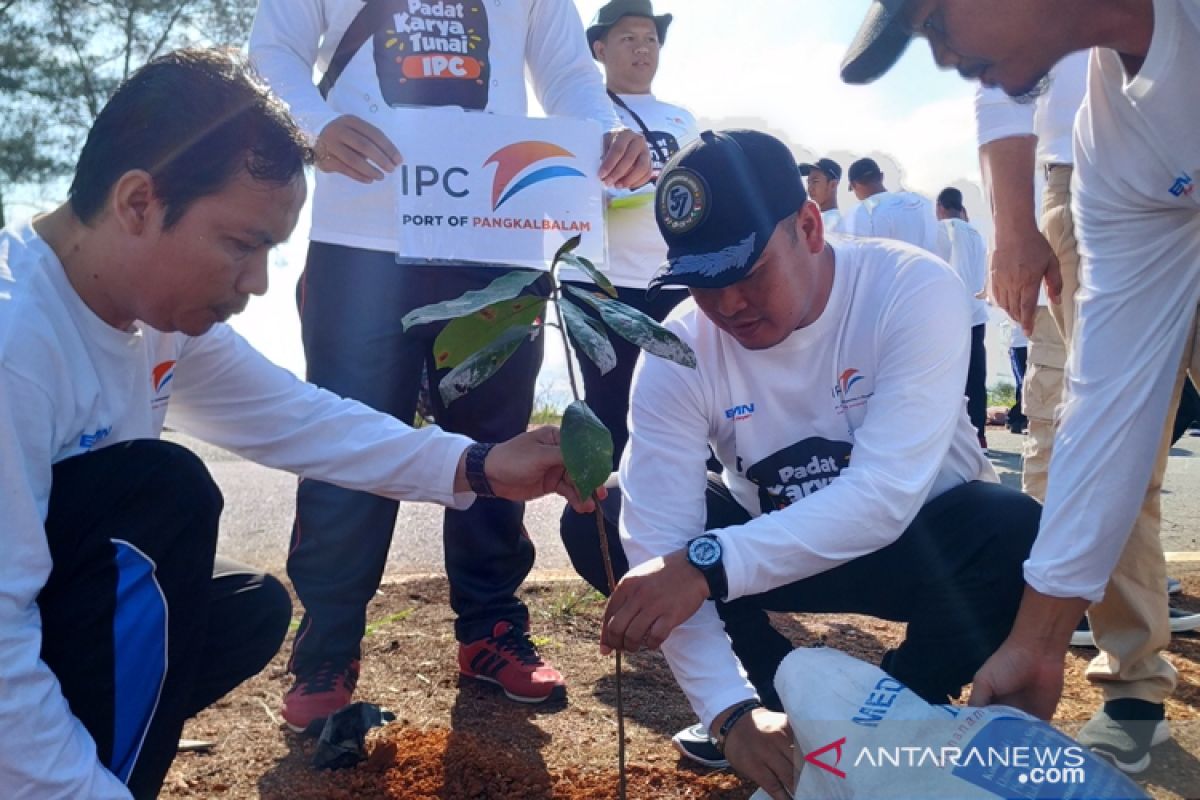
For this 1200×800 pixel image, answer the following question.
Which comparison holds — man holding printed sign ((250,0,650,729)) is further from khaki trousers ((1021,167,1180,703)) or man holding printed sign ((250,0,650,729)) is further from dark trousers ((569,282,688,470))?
khaki trousers ((1021,167,1180,703))

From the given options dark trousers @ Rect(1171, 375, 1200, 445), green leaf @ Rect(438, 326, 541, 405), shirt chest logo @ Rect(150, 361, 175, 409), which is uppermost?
green leaf @ Rect(438, 326, 541, 405)

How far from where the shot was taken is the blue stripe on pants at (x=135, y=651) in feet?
5.22

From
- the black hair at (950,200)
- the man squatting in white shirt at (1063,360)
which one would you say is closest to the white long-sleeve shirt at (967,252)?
the black hair at (950,200)

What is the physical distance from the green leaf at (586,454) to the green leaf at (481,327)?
0.16 metres

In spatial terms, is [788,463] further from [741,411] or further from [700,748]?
[700,748]

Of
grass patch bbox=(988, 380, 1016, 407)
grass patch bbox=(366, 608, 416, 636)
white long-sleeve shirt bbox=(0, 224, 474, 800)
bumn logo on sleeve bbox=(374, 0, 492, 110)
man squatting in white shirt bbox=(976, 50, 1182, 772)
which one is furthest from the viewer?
grass patch bbox=(988, 380, 1016, 407)

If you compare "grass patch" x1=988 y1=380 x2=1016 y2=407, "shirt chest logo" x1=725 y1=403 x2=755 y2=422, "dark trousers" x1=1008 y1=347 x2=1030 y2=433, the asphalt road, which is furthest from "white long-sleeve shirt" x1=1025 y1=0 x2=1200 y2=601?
"grass patch" x1=988 y1=380 x2=1016 y2=407

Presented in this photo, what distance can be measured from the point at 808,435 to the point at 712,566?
47cm

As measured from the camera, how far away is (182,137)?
1712mm

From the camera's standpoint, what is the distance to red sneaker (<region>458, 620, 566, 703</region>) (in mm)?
2633

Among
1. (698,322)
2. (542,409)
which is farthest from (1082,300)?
(542,409)

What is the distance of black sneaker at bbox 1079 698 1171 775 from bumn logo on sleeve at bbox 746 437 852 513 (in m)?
0.77

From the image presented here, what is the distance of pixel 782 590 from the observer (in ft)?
7.33

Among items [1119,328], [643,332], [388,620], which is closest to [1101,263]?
[1119,328]
